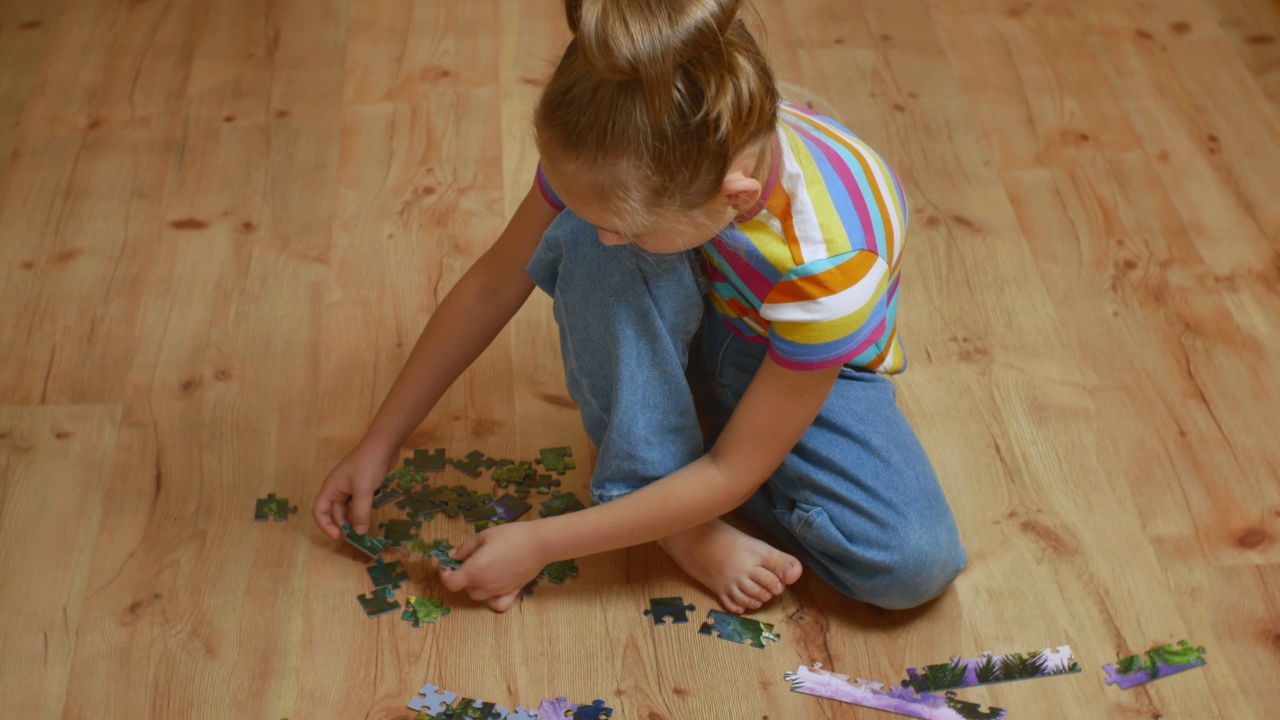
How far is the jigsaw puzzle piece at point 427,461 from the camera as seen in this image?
5.49ft

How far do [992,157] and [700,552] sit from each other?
106cm

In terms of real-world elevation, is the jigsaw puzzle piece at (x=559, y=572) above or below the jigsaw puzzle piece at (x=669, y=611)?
below

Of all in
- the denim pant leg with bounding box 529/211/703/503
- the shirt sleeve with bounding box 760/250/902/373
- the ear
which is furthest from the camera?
the denim pant leg with bounding box 529/211/703/503

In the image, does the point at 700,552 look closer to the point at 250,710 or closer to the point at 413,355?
the point at 413,355

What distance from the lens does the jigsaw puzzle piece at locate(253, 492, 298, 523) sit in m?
1.62

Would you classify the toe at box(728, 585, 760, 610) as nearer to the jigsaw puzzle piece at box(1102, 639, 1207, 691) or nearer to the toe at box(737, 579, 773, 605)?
the toe at box(737, 579, 773, 605)

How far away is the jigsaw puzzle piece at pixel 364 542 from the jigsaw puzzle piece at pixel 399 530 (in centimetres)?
2

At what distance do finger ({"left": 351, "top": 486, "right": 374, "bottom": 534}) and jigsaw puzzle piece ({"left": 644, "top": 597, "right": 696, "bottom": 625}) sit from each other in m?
0.38

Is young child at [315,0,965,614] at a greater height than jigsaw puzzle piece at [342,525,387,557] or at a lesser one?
greater

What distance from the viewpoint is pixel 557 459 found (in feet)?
5.57

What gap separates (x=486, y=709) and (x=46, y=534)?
0.64 m

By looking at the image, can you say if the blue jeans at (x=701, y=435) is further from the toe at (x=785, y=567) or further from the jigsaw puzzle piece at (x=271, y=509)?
the jigsaw puzzle piece at (x=271, y=509)

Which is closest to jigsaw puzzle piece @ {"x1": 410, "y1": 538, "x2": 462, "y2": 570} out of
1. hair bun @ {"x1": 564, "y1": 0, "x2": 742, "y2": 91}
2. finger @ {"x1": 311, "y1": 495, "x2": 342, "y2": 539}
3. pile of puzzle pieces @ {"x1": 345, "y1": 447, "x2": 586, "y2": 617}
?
pile of puzzle pieces @ {"x1": 345, "y1": 447, "x2": 586, "y2": 617}

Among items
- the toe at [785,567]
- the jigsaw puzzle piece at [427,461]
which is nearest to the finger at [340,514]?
the jigsaw puzzle piece at [427,461]
